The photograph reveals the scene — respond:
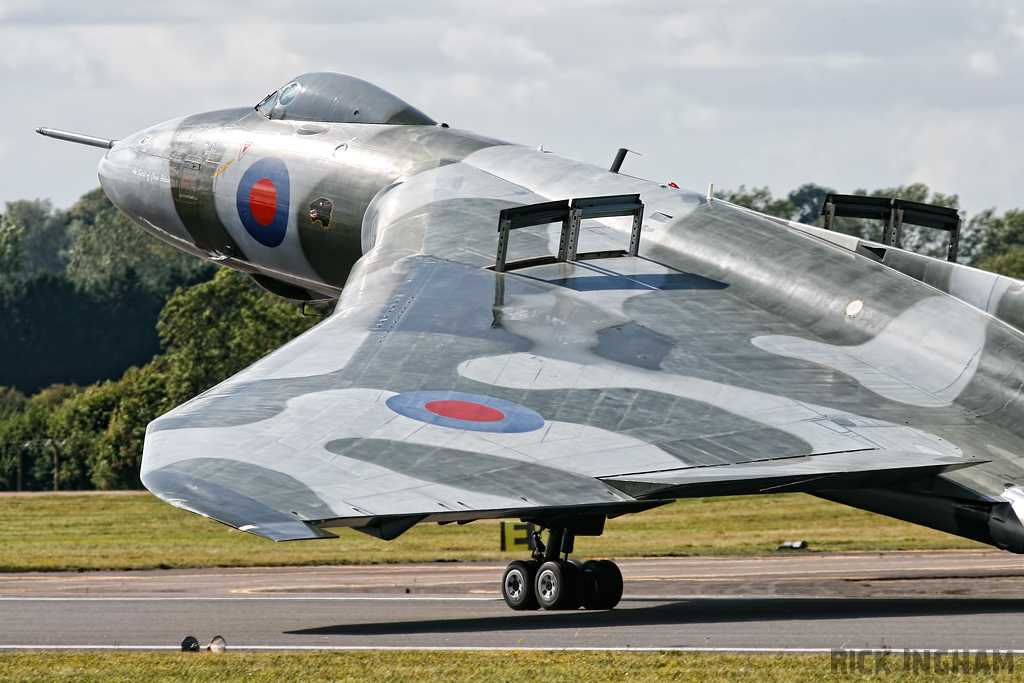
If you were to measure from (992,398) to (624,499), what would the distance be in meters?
5.34

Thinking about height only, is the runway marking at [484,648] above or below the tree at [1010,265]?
below

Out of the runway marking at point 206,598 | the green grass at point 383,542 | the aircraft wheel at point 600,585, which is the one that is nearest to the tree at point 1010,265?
the green grass at point 383,542

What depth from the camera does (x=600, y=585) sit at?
57.7ft

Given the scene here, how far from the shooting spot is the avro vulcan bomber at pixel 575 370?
12102 mm

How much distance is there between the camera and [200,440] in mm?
12188

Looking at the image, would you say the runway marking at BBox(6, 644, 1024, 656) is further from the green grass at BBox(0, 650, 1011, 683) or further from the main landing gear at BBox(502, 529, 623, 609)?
the main landing gear at BBox(502, 529, 623, 609)

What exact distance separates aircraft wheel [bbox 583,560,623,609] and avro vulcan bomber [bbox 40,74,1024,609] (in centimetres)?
4

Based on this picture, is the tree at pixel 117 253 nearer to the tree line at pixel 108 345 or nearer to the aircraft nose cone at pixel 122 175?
the tree line at pixel 108 345

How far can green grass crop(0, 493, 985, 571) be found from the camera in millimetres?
29500

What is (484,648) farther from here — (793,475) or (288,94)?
(288,94)

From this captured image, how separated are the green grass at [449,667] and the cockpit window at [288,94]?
12.4 m

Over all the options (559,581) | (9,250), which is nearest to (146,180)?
(559,581)

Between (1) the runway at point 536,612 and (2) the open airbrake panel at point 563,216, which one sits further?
(2) the open airbrake panel at point 563,216

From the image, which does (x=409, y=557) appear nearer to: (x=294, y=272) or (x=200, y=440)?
(x=294, y=272)
